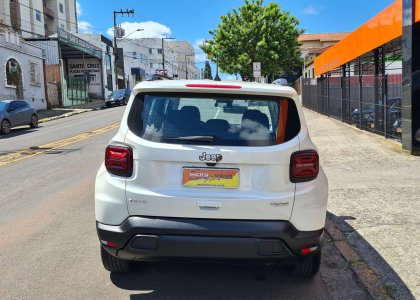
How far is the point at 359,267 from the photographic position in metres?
4.48

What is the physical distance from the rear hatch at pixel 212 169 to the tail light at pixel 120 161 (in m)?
0.05

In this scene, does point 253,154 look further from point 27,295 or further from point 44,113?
point 44,113

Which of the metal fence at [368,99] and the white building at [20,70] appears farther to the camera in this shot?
the white building at [20,70]

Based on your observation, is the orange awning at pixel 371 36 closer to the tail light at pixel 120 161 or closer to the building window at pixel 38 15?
the tail light at pixel 120 161

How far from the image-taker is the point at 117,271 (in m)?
4.33

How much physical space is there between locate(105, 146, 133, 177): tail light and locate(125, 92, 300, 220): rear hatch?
0.05m

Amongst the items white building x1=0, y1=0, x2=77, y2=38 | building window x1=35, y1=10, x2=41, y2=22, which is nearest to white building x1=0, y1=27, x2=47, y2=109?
white building x1=0, y1=0, x2=77, y2=38

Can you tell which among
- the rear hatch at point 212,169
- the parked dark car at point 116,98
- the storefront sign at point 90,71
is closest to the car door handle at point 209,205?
the rear hatch at point 212,169

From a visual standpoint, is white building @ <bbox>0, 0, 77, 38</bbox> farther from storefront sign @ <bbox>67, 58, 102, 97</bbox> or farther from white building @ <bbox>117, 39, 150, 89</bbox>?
white building @ <bbox>117, 39, 150, 89</bbox>

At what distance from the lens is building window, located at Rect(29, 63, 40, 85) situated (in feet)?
112

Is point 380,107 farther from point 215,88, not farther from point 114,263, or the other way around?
point 114,263

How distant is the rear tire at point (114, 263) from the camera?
4178 mm

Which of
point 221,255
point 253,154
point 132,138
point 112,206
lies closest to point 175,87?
point 132,138

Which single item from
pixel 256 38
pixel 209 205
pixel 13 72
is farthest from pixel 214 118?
pixel 256 38
